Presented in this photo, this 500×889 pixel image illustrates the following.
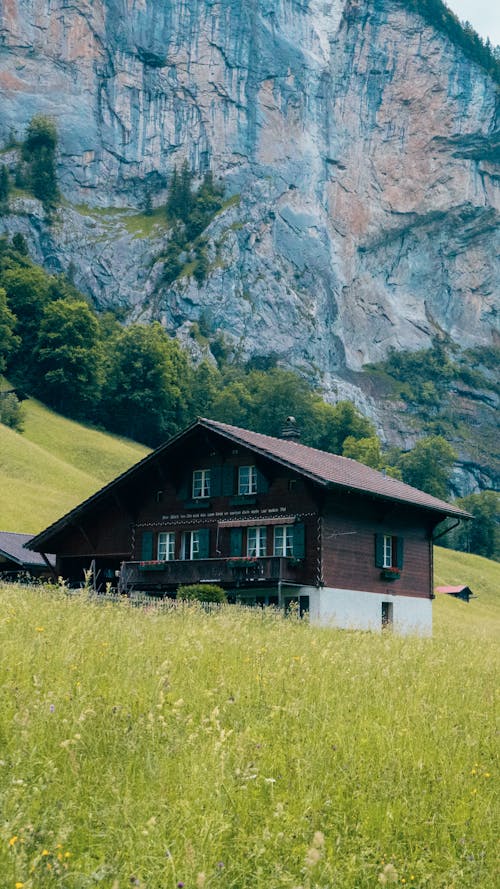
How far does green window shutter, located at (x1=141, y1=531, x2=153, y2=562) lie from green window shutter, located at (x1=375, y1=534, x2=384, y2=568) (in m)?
8.84

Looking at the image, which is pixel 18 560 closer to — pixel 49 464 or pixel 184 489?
pixel 184 489

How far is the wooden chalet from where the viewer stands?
3297 cm

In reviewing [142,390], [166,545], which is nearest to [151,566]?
[166,545]

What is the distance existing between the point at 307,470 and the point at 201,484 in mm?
6072

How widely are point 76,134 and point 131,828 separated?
587 feet

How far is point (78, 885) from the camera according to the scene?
6.11 m

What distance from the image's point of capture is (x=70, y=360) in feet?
301

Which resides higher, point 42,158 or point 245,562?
point 42,158

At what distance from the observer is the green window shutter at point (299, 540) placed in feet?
109

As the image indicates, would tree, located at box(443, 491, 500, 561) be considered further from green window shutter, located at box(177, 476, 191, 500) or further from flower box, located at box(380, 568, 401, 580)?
green window shutter, located at box(177, 476, 191, 500)

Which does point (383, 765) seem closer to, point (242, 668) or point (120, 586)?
point (242, 668)

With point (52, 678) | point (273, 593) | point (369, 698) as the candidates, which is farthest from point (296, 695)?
point (273, 593)

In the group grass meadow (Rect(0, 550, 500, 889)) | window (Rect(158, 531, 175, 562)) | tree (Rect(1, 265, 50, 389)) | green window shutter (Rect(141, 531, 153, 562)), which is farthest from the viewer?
tree (Rect(1, 265, 50, 389))

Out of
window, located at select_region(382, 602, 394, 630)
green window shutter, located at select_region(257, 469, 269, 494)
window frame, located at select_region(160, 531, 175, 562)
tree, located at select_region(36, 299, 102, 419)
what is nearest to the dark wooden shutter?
window, located at select_region(382, 602, 394, 630)
